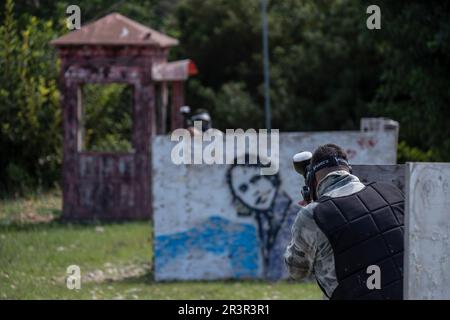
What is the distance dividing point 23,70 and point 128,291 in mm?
8180

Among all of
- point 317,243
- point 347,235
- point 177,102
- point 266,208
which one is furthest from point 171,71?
point 347,235

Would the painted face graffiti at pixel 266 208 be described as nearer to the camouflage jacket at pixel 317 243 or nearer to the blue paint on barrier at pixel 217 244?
the blue paint on barrier at pixel 217 244

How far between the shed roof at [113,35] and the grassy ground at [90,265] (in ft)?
9.78

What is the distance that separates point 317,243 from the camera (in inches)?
201

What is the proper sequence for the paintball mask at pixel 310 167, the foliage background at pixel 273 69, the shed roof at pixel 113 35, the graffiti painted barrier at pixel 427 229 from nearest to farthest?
1. the graffiti painted barrier at pixel 427 229
2. the paintball mask at pixel 310 167
3. the foliage background at pixel 273 69
4. the shed roof at pixel 113 35

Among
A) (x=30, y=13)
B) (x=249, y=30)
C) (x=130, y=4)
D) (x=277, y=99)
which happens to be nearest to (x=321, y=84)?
(x=277, y=99)

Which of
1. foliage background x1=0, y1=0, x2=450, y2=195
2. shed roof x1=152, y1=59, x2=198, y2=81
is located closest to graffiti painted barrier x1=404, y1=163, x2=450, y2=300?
foliage background x1=0, y1=0, x2=450, y2=195

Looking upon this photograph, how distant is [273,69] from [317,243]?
22332 mm

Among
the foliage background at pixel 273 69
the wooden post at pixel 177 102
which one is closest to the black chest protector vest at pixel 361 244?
the foliage background at pixel 273 69

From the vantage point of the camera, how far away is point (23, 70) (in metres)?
17.9

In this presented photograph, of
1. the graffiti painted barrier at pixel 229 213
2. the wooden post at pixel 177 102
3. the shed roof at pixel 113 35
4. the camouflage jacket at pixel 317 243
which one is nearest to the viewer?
the camouflage jacket at pixel 317 243

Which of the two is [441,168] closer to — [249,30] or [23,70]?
[23,70]

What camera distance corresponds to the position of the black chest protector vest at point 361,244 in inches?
196

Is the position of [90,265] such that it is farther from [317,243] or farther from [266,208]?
[317,243]
